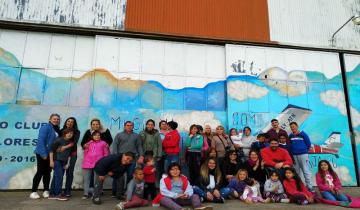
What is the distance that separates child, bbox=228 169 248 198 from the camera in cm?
602

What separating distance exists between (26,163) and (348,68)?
10.4 metres

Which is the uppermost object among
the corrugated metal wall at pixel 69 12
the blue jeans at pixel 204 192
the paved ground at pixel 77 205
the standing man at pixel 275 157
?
the corrugated metal wall at pixel 69 12

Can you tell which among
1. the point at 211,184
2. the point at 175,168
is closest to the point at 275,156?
the point at 211,184

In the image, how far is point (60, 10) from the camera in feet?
27.2

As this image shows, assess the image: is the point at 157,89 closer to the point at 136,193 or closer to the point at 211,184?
the point at 211,184

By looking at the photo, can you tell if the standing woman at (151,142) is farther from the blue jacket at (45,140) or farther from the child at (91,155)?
the blue jacket at (45,140)

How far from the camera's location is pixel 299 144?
22.7ft

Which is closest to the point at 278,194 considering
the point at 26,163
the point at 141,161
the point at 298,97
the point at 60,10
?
the point at 141,161

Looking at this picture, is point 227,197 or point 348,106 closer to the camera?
point 227,197

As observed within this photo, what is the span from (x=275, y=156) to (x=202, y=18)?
4.97 metres

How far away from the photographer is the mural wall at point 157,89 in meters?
7.62

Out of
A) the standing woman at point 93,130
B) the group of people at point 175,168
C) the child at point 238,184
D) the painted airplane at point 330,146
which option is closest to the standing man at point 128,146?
the group of people at point 175,168

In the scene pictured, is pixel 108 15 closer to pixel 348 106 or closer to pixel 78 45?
pixel 78 45

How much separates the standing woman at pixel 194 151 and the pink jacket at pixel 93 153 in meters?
2.00
